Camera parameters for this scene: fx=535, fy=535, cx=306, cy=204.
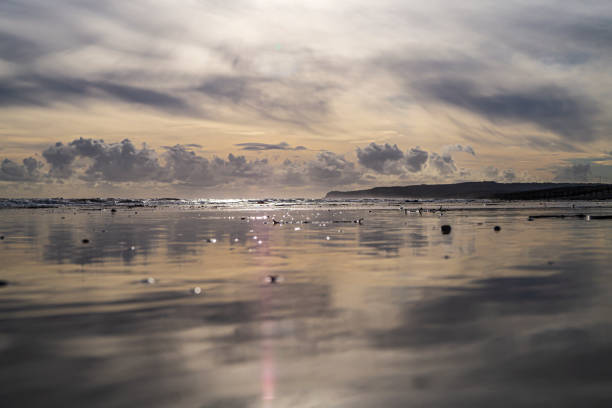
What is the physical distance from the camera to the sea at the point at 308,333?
4.94m

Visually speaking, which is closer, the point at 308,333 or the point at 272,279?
the point at 308,333

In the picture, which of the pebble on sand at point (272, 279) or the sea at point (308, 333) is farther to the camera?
the pebble on sand at point (272, 279)

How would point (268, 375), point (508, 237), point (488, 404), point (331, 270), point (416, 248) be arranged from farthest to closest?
point (508, 237) → point (416, 248) → point (331, 270) → point (268, 375) → point (488, 404)

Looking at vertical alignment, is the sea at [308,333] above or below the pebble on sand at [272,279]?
below

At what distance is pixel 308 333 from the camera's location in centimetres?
694

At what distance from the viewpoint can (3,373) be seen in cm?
544

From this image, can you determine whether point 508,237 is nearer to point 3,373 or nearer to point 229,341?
point 229,341

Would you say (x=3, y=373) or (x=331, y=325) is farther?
(x=331, y=325)

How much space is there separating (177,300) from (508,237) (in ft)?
51.8

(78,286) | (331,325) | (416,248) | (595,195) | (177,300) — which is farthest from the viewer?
(595,195)

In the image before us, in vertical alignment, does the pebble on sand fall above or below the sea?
above

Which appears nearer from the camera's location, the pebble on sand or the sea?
the sea

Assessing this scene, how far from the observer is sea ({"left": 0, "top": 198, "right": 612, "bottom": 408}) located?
4938 millimetres

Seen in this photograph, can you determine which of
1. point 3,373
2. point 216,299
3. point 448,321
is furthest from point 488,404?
point 216,299
